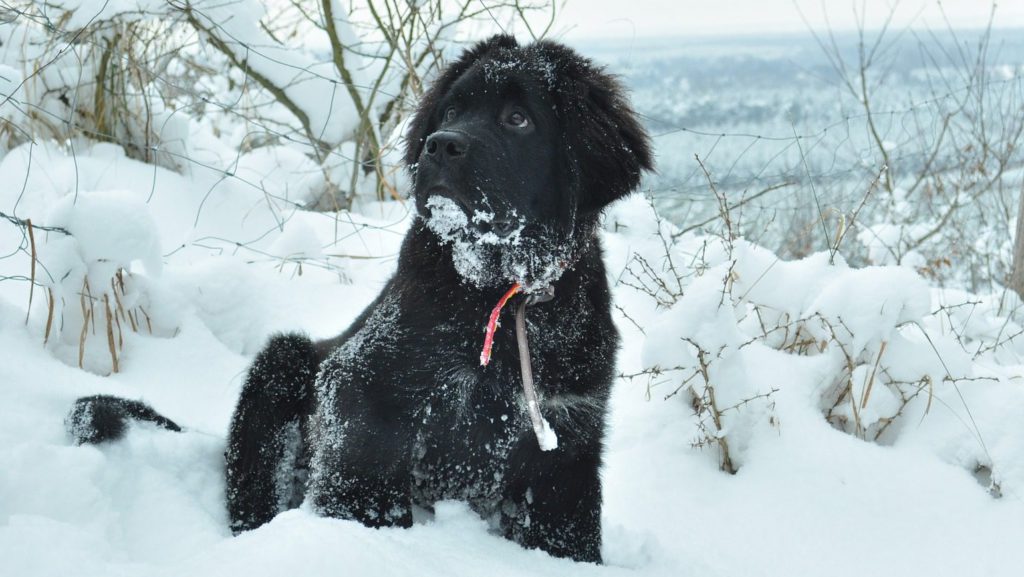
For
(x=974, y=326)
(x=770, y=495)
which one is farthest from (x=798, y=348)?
(x=974, y=326)

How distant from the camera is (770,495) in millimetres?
3178

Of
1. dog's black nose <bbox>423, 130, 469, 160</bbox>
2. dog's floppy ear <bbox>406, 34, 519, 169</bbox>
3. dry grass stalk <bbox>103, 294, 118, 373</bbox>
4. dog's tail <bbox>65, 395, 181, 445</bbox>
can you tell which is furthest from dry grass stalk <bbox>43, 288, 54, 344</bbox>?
dog's black nose <bbox>423, 130, 469, 160</bbox>

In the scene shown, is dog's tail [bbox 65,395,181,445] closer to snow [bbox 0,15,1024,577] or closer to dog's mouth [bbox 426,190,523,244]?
snow [bbox 0,15,1024,577]

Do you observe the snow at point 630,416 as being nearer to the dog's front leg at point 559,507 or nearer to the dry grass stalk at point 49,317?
the dry grass stalk at point 49,317

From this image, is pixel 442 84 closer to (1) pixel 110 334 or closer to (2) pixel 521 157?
(2) pixel 521 157

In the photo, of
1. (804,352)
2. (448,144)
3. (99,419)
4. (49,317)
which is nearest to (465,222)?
(448,144)

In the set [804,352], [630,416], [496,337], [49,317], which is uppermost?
[496,337]

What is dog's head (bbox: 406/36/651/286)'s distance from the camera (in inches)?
94.5

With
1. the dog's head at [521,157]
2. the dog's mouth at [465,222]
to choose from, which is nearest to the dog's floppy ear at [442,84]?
the dog's head at [521,157]

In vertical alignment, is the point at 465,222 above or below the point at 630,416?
above

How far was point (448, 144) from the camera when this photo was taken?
232 cm

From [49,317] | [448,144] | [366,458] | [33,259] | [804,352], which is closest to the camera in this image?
[448,144]

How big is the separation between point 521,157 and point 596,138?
275mm

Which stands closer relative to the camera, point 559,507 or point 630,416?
point 559,507
